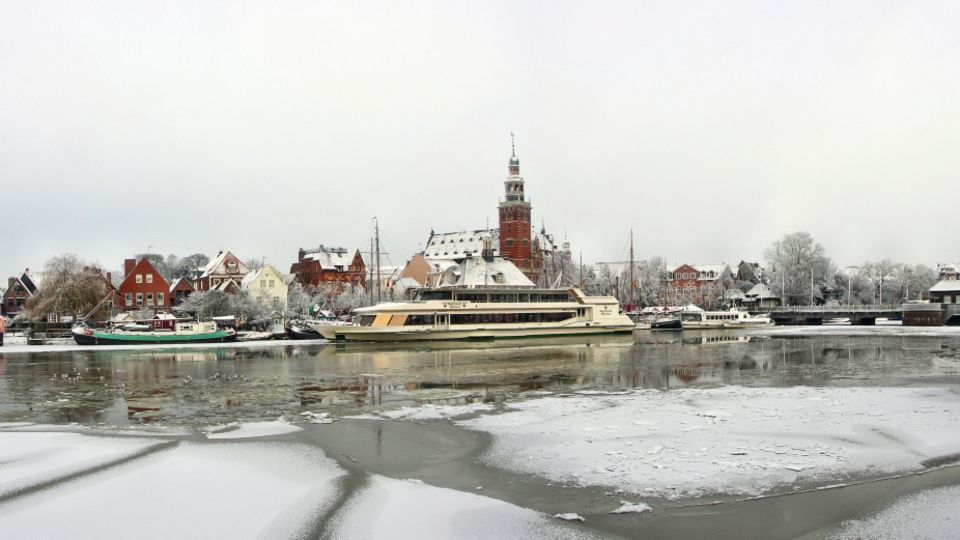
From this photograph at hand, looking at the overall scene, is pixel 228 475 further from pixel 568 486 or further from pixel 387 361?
pixel 387 361

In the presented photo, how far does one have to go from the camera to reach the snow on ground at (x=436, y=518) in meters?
10.0

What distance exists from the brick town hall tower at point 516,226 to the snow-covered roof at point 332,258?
26368 millimetres

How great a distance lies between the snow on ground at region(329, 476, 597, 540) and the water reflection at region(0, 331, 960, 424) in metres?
9.46

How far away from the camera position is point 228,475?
1302 centimetres

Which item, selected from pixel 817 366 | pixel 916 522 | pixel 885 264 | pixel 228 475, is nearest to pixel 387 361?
pixel 817 366

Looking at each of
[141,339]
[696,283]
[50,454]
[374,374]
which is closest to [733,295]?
[696,283]

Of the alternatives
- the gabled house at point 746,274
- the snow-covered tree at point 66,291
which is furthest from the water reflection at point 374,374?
the gabled house at point 746,274

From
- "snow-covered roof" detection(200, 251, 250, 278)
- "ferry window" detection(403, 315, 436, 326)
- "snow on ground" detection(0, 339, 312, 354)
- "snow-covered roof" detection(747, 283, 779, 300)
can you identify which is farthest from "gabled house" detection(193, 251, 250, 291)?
"snow-covered roof" detection(747, 283, 779, 300)

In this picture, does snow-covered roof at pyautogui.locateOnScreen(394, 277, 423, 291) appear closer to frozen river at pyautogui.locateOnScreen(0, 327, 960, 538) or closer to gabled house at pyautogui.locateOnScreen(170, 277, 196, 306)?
gabled house at pyautogui.locateOnScreen(170, 277, 196, 306)

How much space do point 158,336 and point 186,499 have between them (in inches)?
1953

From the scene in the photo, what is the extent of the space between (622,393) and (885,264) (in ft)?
403

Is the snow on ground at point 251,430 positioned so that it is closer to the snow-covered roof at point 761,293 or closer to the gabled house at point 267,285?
the gabled house at point 267,285

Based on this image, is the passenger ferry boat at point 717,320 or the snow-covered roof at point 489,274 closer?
the snow-covered roof at point 489,274

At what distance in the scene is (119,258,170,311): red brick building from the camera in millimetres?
80188
